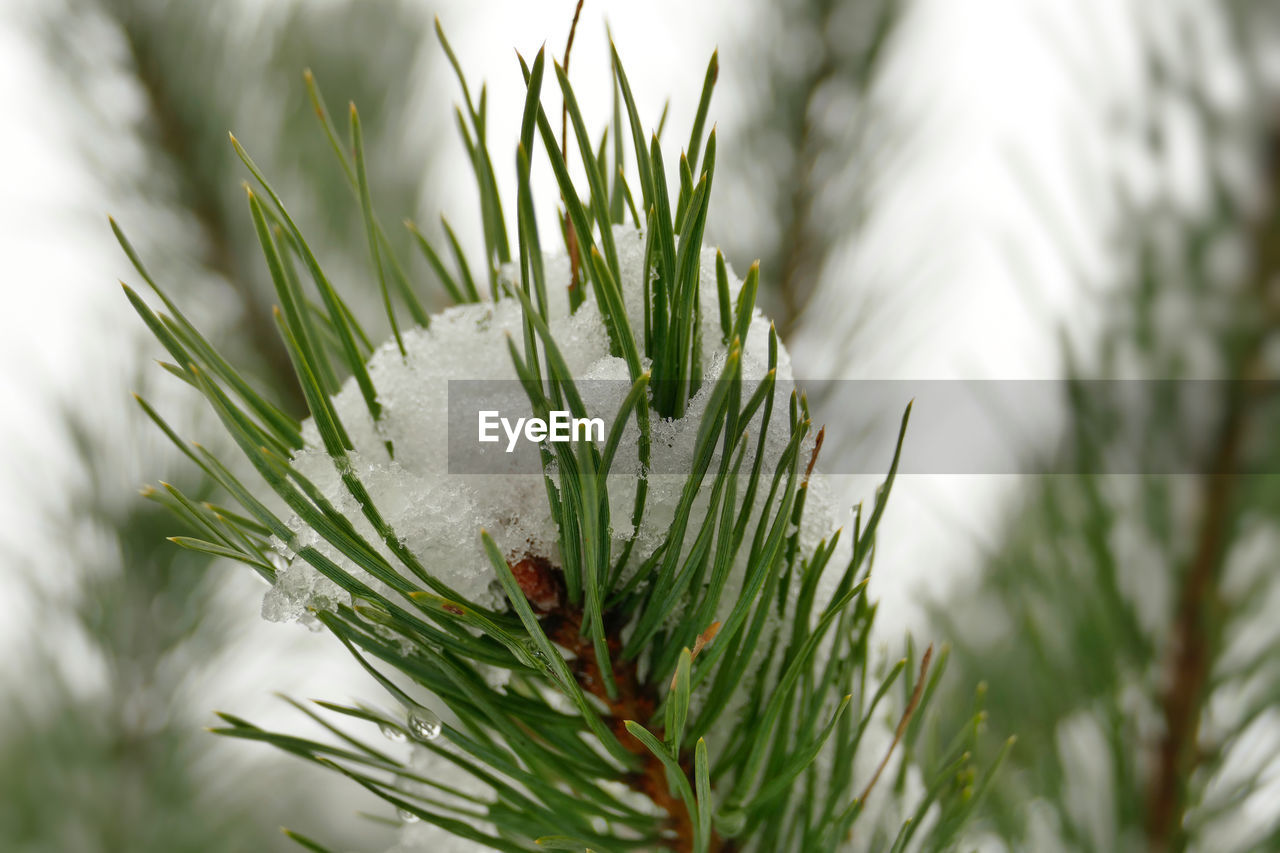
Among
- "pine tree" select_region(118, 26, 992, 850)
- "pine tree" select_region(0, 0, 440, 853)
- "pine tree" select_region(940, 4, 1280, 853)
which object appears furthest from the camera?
A: "pine tree" select_region(0, 0, 440, 853)

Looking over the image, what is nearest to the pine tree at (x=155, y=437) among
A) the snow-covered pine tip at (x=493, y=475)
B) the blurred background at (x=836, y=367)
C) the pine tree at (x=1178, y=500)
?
the blurred background at (x=836, y=367)

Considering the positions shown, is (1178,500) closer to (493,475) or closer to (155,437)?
(493,475)

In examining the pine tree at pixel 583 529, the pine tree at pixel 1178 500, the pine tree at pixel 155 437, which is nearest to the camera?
the pine tree at pixel 583 529

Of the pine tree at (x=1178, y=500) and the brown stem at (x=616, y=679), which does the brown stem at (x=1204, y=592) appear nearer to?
the pine tree at (x=1178, y=500)

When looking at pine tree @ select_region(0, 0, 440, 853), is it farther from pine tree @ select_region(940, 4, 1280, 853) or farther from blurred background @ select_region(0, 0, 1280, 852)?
pine tree @ select_region(940, 4, 1280, 853)

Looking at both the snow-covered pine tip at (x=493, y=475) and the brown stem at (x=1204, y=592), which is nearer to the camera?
the snow-covered pine tip at (x=493, y=475)

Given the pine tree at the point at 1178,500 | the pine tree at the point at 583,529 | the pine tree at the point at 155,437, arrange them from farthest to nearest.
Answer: the pine tree at the point at 155,437, the pine tree at the point at 1178,500, the pine tree at the point at 583,529

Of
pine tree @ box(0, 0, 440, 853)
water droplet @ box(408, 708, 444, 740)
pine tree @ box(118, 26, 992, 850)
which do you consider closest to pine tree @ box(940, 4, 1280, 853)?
pine tree @ box(118, 26, 992, 850)

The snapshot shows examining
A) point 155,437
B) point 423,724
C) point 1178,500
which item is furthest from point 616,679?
point 155,437
